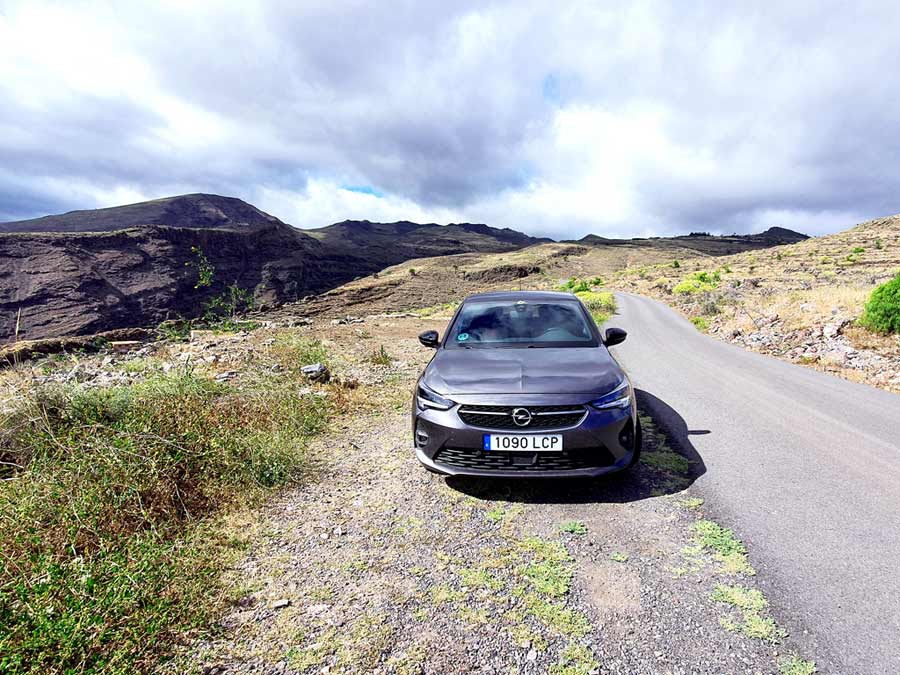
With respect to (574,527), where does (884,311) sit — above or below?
above

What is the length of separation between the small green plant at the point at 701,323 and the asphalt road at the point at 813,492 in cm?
970

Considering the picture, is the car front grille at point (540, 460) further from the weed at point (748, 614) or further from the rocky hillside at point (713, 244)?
the rocky hillside at point (713, 244)

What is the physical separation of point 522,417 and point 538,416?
0.13 metres

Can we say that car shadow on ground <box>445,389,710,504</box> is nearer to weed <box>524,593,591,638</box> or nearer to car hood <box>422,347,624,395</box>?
car hood <box>422,347,624,395</box>

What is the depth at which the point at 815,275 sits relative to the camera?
2900 centimetres

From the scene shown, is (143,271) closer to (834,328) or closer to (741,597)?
(834,328)

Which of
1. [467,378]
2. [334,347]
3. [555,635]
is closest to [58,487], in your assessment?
[467,378]

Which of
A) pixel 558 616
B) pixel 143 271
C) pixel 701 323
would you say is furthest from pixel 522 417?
pixel 143 271

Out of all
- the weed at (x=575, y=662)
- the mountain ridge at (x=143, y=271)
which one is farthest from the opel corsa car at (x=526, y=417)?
the mountain ridge at (x=143, y=271)

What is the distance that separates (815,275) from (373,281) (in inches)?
2070

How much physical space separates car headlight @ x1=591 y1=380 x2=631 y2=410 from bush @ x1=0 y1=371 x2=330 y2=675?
291 cm

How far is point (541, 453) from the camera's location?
10.6 feet

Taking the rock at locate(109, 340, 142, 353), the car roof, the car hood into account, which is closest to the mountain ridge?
the rock at locate(109, 340, 142, 353)

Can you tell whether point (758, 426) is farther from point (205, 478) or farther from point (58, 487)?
point (58, 487)
